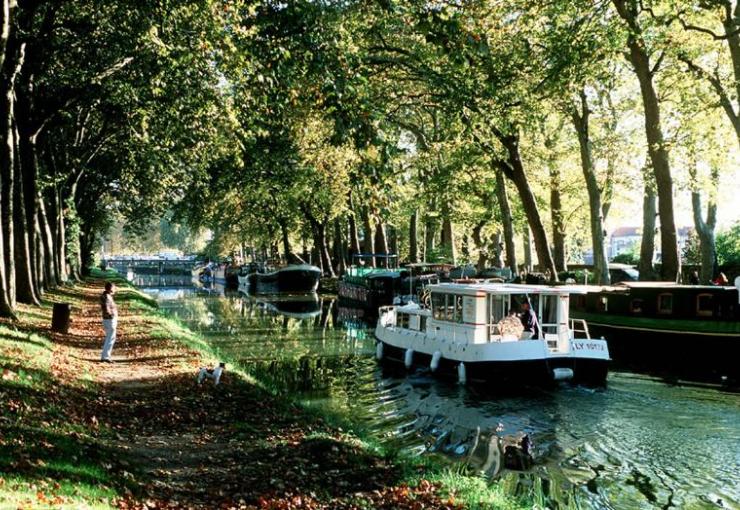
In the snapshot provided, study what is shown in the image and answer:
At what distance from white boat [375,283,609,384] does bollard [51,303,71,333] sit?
37.5ft

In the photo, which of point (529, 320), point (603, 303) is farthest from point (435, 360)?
point (603, 303)

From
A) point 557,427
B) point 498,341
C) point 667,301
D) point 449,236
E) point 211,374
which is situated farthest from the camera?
point 449,236

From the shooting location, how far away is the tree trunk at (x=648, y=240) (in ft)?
116

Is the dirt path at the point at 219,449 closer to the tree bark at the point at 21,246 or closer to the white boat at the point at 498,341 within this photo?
the tree bark at the point at 21,246

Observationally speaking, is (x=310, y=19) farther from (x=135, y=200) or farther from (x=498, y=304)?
(x=135, y=200)

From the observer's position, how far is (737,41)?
2756 cm

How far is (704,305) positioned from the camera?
26.5 m

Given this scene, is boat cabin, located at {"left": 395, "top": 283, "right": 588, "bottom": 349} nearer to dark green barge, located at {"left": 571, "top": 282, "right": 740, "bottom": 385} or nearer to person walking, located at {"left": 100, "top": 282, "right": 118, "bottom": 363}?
dark green barge, located at {"left": 571, "top": 282, "right": 740, "bottom": 385}

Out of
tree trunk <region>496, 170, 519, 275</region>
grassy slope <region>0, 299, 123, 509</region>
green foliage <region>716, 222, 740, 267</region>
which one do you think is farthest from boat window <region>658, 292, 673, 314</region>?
green foliage <region>716, 222, 740, 267</region>

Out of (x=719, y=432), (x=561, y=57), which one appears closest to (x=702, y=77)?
(x=561, y=57)

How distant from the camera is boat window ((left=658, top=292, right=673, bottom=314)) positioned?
27.7 m

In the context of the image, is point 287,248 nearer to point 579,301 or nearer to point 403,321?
point 579,301

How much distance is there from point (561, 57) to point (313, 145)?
1161 cm

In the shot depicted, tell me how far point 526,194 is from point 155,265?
→ 432 ft
